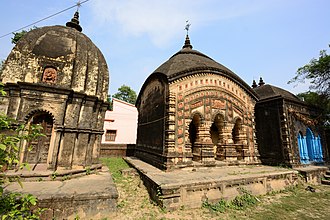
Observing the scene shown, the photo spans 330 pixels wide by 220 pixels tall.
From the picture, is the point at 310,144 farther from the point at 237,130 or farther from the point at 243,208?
the point at 243,208

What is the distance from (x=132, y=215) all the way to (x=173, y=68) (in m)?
7.49

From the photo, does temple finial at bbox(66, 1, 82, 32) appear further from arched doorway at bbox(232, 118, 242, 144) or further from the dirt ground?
arched doorway at bbox(232, 118, 242, 144)

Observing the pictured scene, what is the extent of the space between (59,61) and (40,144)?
372 cm

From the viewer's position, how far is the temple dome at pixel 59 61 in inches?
282

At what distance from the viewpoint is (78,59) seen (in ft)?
26.5

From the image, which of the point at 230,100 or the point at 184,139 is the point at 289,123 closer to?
the point at 230,100

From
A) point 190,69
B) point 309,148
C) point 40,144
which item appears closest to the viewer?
point 40,144

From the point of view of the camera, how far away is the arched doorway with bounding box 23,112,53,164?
270 inches

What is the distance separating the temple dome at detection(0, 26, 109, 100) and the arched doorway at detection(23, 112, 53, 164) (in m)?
1.48

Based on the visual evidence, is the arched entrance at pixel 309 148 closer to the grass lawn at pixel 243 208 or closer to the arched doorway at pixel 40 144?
the grass lawn at pixel 243 208

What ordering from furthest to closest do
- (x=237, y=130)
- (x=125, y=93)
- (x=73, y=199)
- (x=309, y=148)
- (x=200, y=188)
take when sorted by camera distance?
(x=125, y=93) < (x=309, y=148) < (x=237, y=130) < (x=200, y=188) < (x=73, y=199)

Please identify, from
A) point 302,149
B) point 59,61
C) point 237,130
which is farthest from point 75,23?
point 302,149

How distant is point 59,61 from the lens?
7.66 metres

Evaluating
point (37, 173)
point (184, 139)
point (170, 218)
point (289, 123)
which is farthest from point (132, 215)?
point (289, 123)
